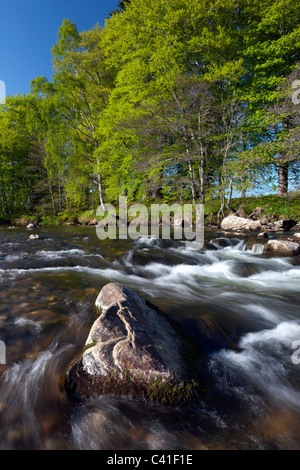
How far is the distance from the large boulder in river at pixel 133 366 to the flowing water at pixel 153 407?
105mm

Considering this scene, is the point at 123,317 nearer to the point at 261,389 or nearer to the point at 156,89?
the point at 261,389

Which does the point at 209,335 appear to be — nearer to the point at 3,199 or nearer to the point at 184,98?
the point at 184,98

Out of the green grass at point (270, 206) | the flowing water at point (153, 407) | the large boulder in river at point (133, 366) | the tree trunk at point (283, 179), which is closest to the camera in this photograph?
the flowing water at point (153, 407)

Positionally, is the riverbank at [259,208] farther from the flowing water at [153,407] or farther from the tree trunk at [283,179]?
the flowing water at [153,407]

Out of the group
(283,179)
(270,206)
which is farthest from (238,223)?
(283,179)

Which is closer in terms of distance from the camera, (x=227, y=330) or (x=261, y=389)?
(x=261, y=389)

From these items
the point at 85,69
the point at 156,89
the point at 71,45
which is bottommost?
the point at 156,89

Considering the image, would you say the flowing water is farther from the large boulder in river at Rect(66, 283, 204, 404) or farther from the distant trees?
the distant trees

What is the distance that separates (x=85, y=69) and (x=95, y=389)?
853 inches

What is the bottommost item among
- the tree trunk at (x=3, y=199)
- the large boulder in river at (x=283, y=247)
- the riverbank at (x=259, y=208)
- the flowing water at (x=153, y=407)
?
the flowing water at (x=153, y=407)

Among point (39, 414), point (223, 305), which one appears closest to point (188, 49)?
point (223, 305)

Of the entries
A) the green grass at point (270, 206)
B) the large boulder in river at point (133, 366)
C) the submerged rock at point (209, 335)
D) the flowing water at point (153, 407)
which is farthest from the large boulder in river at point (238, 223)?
the large boulder in river at point (133, 366)

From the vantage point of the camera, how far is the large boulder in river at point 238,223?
12.2 m
